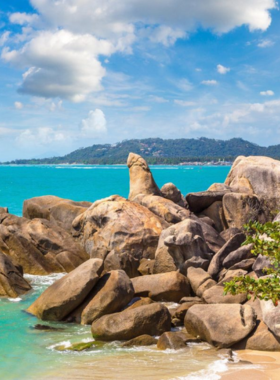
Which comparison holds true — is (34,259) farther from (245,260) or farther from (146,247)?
(245,260)

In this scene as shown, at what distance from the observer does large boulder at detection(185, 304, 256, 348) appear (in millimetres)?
12422

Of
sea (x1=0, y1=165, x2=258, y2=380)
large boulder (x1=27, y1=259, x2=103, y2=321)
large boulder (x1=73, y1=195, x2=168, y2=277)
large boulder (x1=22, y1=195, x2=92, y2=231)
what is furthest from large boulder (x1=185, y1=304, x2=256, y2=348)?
large boulder (x1=22, y1=195, x2=92, y2=231)

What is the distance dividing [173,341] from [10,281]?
Result: 7986mm

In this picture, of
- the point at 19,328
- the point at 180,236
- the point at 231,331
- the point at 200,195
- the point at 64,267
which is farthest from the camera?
the point at 200,195

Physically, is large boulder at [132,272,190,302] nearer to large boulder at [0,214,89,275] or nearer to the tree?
large boulder at [0,214,89,275]

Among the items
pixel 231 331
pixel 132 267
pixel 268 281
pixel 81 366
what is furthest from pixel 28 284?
pixel 268 281

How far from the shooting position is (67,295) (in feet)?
48.9

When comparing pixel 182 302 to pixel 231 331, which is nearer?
pixel 231 331

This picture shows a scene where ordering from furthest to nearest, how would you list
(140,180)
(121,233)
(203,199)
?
(140,180) → (203,199) → (121,233)

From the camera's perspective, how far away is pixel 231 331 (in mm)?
12477

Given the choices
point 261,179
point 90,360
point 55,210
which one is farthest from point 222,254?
point 55,210

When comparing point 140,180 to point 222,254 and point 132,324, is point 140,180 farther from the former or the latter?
point 132,324

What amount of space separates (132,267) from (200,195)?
270 inches

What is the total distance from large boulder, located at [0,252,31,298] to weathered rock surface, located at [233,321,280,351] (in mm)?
9087
